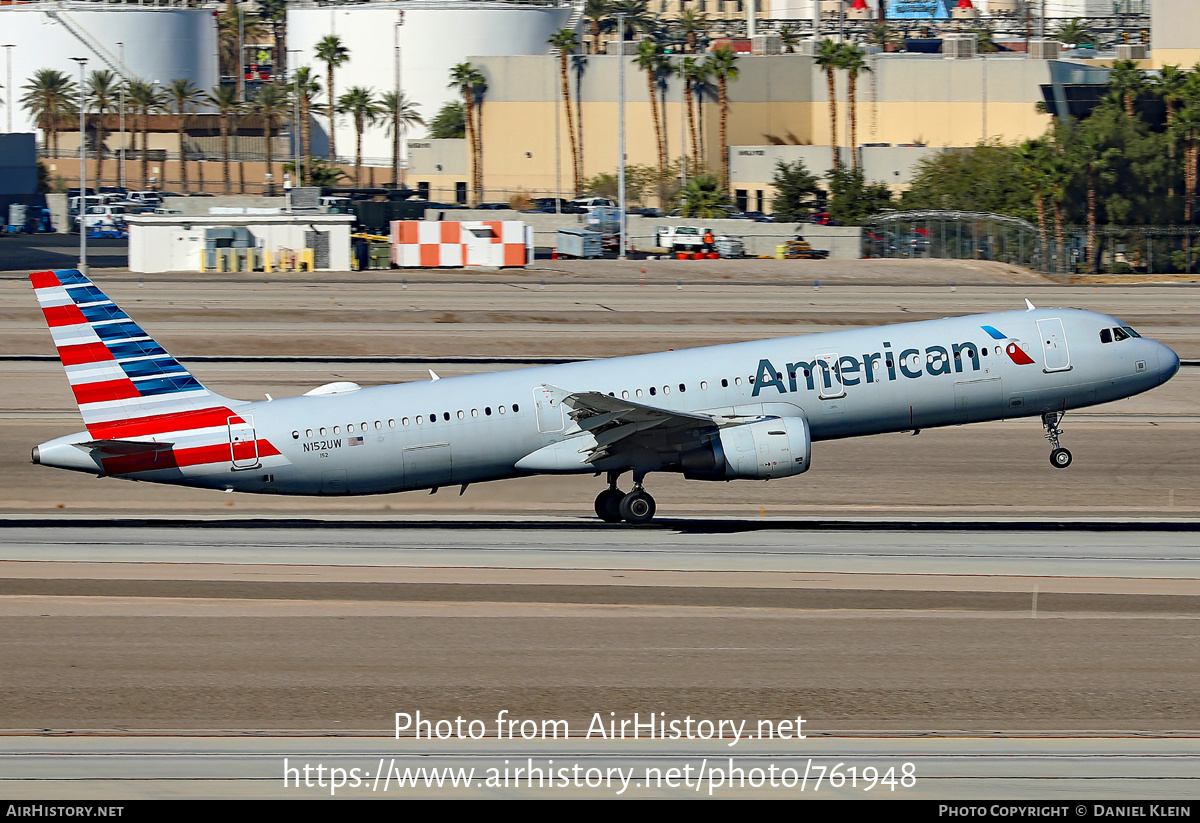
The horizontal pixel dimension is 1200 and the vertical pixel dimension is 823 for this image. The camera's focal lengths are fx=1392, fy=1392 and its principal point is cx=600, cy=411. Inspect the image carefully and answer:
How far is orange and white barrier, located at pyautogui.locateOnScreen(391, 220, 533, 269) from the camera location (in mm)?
101125

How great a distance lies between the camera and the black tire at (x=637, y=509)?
34156mm

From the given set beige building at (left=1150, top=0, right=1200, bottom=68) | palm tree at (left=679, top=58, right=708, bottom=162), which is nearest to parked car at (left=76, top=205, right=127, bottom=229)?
palm tree at (left=679, top=58, right=708, bottom=162)

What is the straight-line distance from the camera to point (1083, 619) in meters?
25.4

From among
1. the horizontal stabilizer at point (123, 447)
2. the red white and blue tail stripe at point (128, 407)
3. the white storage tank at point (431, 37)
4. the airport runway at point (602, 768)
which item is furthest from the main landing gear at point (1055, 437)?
the white storage tank at point (431, 37)

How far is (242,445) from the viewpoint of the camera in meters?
32.4

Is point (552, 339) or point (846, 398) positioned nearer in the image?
point (846, 398)

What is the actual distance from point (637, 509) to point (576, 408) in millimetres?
3370

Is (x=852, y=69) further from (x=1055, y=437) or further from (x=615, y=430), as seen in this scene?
(x=615, y=430)

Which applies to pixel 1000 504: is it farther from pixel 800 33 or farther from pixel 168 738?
pixel 800 33

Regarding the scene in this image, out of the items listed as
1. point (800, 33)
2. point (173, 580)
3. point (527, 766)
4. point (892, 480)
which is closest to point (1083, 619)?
point (527, 766)

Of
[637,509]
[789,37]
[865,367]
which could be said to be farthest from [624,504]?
[789,37]

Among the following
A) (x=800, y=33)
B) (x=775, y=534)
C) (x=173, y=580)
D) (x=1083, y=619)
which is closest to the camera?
(x=1083, y=619)

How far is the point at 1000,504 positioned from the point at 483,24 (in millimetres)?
166981

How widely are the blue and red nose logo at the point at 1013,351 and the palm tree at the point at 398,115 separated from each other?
163m
